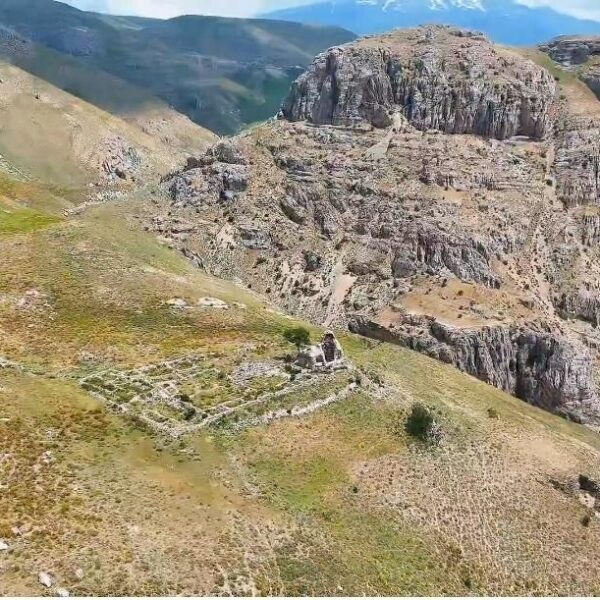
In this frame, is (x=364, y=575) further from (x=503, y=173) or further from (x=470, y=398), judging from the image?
(x=503, y=173)

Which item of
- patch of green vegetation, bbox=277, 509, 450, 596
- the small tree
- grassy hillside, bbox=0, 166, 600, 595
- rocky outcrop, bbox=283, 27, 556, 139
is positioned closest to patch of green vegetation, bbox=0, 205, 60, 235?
grassy hillside, bbox=0, 166, 600, 595

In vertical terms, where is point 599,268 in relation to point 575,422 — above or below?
above

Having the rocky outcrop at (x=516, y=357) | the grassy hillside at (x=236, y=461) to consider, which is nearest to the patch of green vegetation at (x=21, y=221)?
the grassy hillside at (x=236, y=461)

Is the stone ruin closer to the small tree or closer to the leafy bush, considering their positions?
the small tree

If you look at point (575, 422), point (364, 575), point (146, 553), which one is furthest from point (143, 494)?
point (575, 422)

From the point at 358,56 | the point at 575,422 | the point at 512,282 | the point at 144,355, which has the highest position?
the point at 358,56

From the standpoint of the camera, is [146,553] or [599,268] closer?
[146,553]
